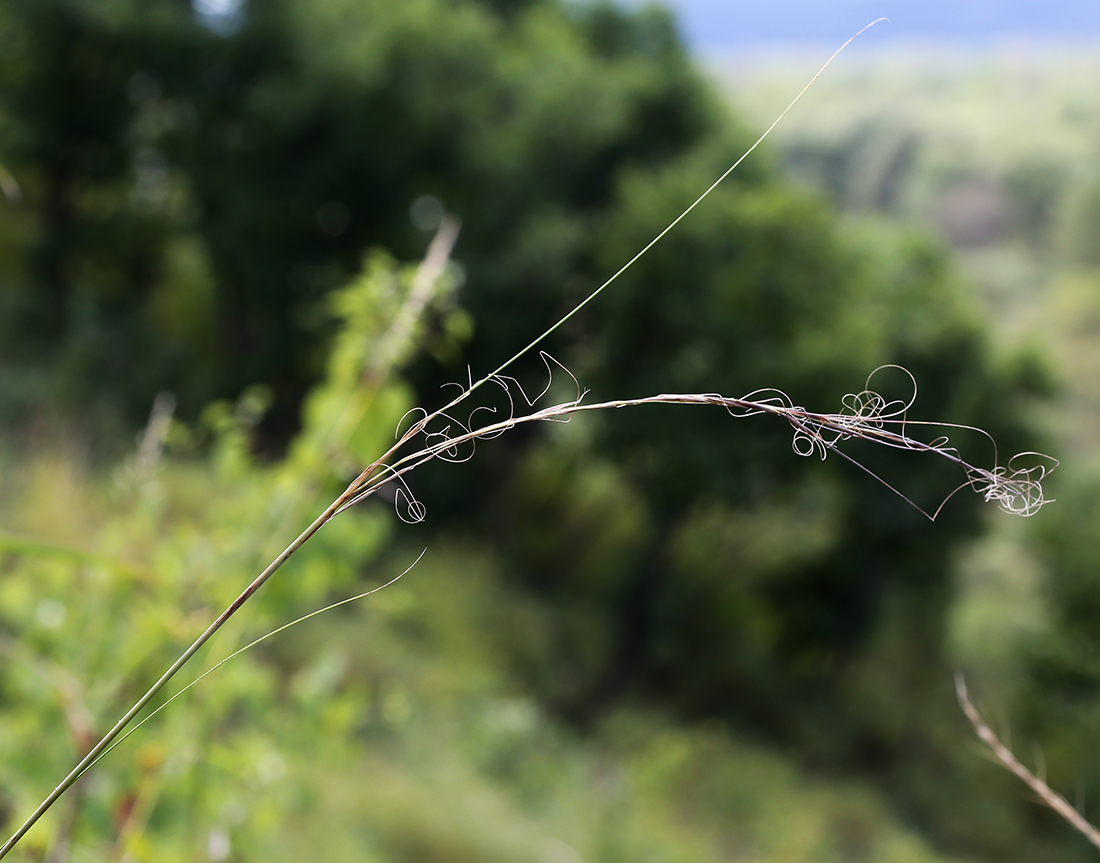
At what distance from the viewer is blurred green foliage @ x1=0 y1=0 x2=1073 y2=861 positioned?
32.4ft

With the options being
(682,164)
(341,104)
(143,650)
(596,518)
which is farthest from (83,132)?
(143,650)

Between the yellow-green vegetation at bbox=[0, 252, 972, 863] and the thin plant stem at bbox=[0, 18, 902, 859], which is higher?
the yellow-green vegetation at bbox=[0, 252, 972, 863]

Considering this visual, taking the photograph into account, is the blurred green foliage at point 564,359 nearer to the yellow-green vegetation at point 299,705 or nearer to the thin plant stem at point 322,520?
the yellow-green vegetation at point 299,705

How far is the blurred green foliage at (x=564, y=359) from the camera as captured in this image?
9.88 meters

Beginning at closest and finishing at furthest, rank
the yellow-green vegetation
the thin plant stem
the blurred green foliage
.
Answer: the thin plant stem < the yellow-green vegetation < the blurred green foliage

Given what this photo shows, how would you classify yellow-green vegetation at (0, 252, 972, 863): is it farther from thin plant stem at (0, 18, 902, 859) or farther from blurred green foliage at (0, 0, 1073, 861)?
thin plant stem at (0, 18, 902, 859)

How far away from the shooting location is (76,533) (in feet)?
16.3

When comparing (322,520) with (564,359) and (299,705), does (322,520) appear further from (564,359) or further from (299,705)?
(564,359)

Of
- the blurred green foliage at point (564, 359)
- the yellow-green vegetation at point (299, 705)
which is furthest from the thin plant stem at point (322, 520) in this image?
the blurred green foliage at point (564, 359)

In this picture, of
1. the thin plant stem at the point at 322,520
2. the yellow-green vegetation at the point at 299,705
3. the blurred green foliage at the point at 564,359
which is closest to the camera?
the thin plant stem at the point at 322,520

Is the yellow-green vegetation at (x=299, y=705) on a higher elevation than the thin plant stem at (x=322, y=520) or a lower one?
higher

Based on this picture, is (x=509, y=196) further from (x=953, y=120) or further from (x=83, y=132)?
(x=953, y=120)

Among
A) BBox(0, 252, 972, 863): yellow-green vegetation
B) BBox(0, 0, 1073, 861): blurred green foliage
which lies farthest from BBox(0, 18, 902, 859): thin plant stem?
BBox(0, 0, 1073, 861): blurred green foliage

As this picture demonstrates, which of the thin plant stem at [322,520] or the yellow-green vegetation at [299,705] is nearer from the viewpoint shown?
the thin plant stem at [322,520]
